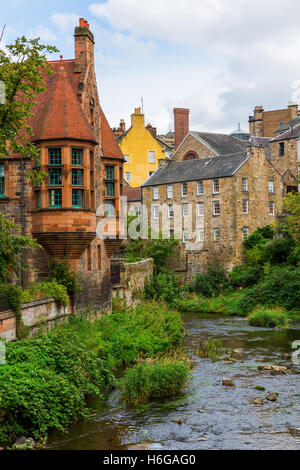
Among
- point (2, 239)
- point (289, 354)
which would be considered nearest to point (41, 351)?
point (2, 239)

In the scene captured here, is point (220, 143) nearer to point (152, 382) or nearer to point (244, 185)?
point (244, 185)

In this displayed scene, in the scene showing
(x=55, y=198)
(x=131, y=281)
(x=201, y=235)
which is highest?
(x=55, y=198)

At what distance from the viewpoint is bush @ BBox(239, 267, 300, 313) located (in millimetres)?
39094

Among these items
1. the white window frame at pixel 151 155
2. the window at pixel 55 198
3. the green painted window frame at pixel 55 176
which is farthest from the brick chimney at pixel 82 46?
the white window frame at pixel 151 155

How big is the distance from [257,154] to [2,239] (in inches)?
1469

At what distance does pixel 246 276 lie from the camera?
151ft

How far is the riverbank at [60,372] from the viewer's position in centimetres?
1316

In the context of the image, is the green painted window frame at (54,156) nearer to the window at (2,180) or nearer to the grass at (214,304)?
the window at (2,180)

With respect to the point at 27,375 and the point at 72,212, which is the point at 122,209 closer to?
the point at 72,212

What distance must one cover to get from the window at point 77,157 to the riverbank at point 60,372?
6.07 m

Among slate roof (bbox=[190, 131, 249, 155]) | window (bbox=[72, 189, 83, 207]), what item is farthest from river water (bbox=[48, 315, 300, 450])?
slate roof (bbox=[190, 131, 249, 155])

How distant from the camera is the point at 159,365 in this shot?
18.1m

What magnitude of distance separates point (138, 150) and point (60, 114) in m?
43.9

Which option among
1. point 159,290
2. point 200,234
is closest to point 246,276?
point 200,234
